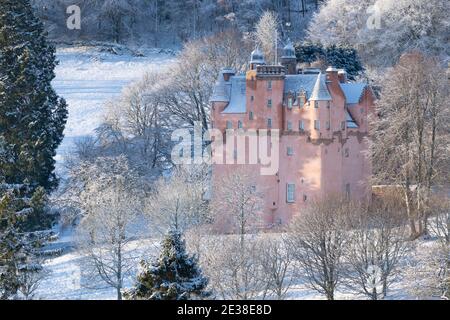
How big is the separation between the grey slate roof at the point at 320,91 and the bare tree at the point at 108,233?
918 cm

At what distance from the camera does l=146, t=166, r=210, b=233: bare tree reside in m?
33.9

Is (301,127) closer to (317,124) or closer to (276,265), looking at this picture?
(317,124)

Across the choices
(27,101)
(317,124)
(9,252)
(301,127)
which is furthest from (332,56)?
(9,252)

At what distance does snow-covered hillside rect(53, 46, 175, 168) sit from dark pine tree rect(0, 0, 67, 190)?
11.0 m

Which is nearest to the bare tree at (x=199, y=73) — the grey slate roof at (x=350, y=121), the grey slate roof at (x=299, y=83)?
the grey slate roof at (x=299, y=83)

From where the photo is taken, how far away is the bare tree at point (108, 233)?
3189 centimetres

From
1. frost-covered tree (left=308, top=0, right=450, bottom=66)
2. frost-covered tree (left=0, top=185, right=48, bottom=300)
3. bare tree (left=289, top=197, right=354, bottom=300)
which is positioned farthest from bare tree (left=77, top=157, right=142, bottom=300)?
frost-covered tree (left=308, top=0, right=450, bottom=66)

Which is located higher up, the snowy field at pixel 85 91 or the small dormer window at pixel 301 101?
the small dormer window at pixel 301 101

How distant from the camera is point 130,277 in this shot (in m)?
32.3

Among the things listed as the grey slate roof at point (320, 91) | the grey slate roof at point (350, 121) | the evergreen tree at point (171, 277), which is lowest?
the grey slate roof at point (350, 121)

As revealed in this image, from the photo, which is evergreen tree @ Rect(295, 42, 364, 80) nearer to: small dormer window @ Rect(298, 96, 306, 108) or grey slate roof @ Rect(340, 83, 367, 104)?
grey slate roof @ Rect(340, 83, 367, 104)

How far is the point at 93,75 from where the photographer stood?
58031mm

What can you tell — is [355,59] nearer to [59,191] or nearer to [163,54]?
[163,54]

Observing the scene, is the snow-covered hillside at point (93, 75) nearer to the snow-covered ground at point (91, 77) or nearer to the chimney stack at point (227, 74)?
the snow-covered ground at point (91, 77)
